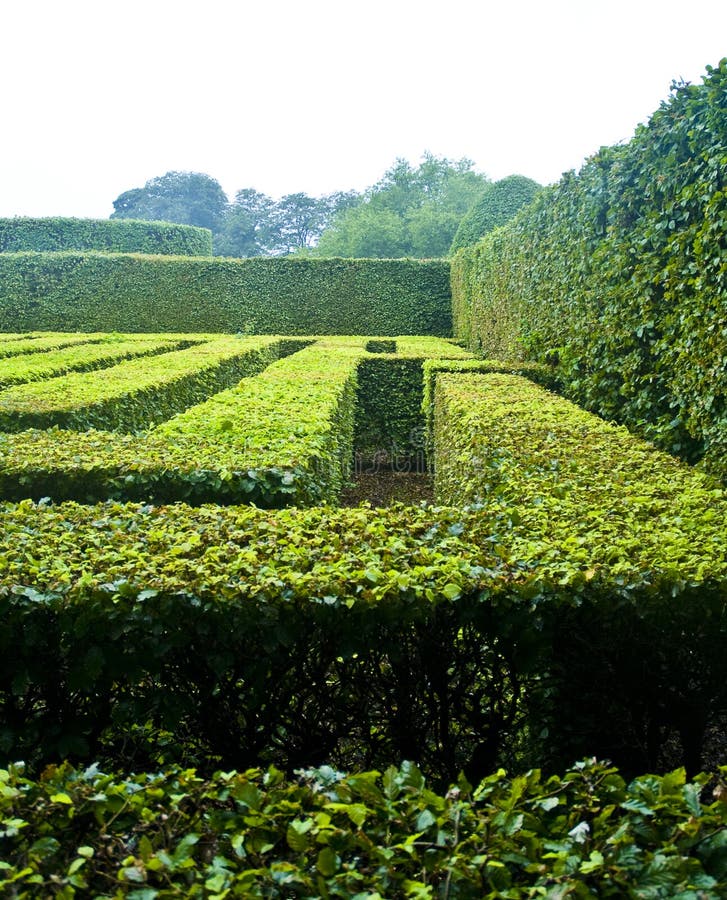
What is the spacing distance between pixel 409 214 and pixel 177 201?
30.9 m

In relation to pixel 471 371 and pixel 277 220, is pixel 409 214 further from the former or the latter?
pixel 471 371

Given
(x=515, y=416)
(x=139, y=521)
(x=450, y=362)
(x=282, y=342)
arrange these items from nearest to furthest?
1. (x=139, y=521)
2. (x=515, y=416)
3. (x=450, y=362)
4. (x=282, y=342)

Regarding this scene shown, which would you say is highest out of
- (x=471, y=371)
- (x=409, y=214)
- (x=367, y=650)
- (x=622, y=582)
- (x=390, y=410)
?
(x=409, y=214)

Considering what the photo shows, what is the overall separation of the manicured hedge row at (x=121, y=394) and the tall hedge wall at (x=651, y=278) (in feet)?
17.1

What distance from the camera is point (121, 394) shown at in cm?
843

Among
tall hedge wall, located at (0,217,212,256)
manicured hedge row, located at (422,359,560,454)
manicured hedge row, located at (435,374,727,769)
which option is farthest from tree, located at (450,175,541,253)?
manicured hedge row, located at (435,374,727,769)

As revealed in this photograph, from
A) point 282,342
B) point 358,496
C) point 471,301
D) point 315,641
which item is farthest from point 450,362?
point 315,641

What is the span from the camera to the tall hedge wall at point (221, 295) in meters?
23.7

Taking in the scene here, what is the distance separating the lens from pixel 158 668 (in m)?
2.88

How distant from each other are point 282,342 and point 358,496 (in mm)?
9900

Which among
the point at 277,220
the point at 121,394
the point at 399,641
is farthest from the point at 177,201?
the point at 399,641

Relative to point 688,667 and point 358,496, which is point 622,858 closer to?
point 688,667

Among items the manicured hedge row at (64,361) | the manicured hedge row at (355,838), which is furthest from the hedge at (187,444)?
the manicured hedge row at (355,838)

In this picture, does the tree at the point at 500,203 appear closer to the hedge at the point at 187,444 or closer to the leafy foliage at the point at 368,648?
the hedge at the point at 187,444
